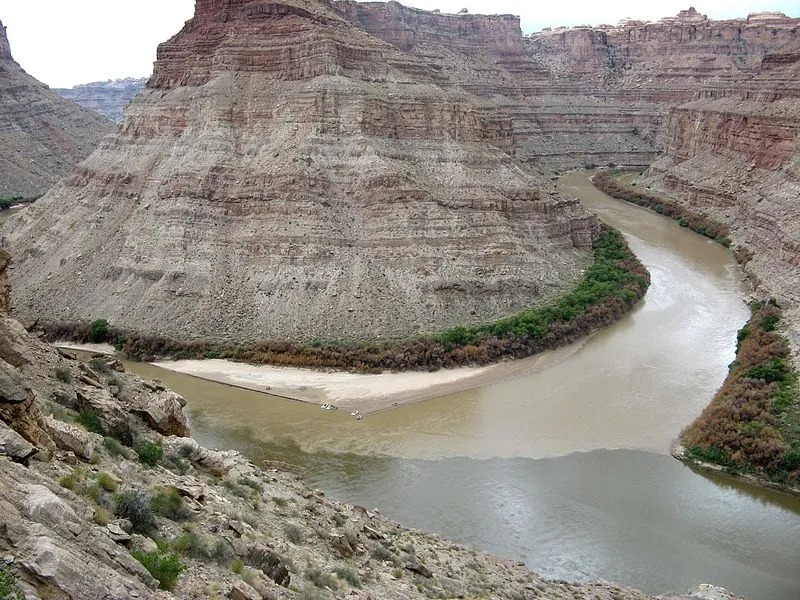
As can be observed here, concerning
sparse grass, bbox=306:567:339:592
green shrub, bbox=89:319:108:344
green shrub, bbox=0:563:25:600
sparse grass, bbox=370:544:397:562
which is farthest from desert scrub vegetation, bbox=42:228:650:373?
green shrub, bbox=0:563:25:600

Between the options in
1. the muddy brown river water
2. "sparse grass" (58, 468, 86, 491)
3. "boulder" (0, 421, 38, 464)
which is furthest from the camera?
the muddy brown river water

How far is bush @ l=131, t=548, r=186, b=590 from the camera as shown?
34.0 ft

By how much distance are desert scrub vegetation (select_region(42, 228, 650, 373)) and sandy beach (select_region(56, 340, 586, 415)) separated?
49 cm

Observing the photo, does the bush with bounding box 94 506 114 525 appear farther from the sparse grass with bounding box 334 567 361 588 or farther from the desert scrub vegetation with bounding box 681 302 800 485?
the desert scrub vegetation with bounding box 681 302 800 485

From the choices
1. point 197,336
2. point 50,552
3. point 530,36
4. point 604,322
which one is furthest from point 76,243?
point 530,36

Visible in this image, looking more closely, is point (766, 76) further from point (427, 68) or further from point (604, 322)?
point (604, 322)

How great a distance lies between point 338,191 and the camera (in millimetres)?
43469

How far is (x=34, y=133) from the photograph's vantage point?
320 feet

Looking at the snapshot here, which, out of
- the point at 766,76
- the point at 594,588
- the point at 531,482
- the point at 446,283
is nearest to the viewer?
the point at 594,588

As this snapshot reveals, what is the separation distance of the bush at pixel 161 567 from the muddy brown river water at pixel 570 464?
43.2ft

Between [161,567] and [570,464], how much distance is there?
1996 centimetres

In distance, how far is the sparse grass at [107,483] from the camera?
12266mm

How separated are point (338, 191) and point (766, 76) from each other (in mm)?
52454

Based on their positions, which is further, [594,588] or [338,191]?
[338,191]
